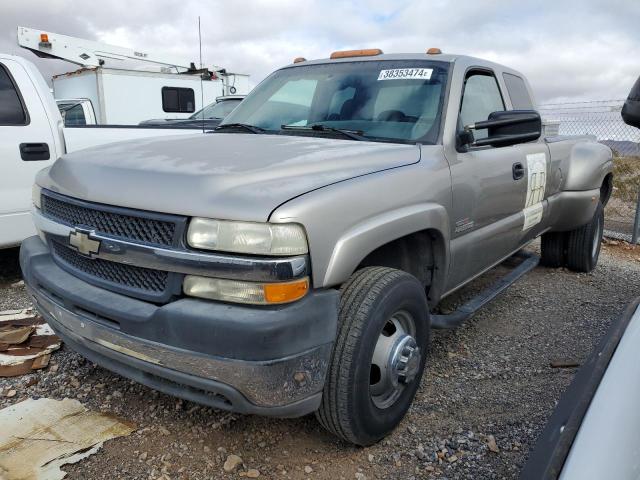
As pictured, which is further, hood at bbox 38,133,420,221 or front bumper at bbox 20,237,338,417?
hood at bbox 38,133,420,221

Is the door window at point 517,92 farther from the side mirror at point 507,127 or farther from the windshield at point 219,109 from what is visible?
the windshield at point 219,109

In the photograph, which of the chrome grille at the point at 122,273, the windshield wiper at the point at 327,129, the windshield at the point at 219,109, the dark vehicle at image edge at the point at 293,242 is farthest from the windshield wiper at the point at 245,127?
the windshield at the point at 219,109

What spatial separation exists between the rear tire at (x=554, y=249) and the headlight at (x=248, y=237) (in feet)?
13.6

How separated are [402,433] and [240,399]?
39.4 inches

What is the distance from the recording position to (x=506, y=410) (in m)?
2.77

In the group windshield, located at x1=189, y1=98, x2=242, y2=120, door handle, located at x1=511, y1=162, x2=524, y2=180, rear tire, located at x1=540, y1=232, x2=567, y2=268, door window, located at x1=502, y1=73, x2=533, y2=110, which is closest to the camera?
door handle, located at x1=511, y1=162, x2=524, y2=180

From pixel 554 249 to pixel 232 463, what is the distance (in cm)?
415

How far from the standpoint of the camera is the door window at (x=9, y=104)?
14.0 ft

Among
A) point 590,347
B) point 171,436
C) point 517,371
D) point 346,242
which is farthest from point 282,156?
point 590,347

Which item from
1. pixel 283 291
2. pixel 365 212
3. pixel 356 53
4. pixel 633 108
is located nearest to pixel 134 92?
pixel 356 53

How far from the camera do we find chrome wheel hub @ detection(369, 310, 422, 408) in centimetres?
235

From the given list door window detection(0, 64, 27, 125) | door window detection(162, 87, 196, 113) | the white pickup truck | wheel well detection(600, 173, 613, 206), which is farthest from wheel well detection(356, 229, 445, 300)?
door window detection(162, 87, 196, 113)

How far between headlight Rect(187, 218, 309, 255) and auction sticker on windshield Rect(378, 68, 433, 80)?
1593 mm

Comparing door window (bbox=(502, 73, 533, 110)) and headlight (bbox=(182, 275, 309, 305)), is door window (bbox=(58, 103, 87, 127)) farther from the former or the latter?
headlight (bbox=(182, 275, 309, 305))
